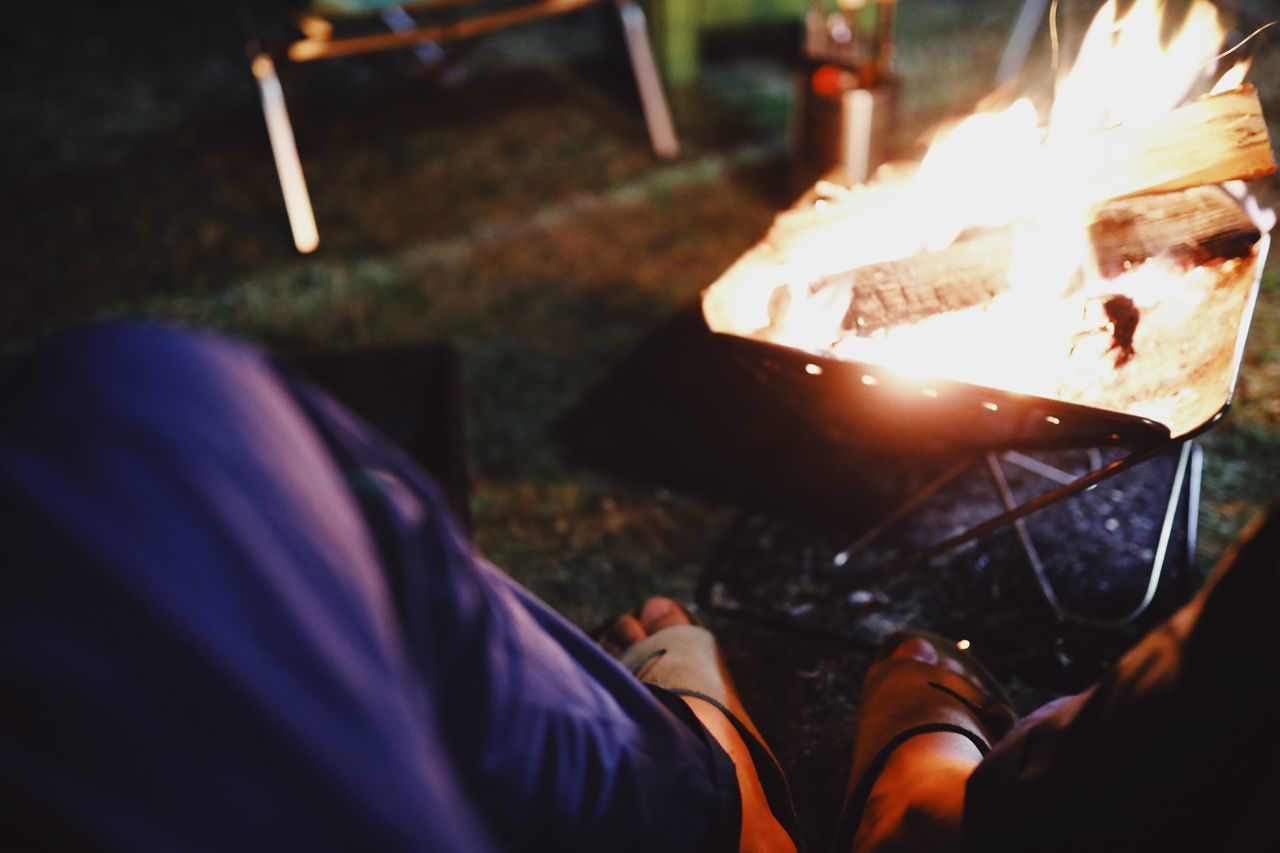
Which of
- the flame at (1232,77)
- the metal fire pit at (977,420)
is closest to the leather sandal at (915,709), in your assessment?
the metal fire pit at (977,420)

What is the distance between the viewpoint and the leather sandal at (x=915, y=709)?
1.27 meters

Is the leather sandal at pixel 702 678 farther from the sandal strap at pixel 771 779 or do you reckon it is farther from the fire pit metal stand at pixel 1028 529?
the fire pit metal stand at pixel 1028 529

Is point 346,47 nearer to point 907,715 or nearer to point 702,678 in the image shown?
point 702,678

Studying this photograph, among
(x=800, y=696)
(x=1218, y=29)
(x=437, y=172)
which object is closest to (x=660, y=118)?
(x=437, y=172)

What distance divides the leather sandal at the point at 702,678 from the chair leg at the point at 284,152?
2026 mm

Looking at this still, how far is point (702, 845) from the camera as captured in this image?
1.02m

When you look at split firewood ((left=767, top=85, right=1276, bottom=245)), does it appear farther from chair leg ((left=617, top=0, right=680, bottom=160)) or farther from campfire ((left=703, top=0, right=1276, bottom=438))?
chair leg ((left=617, top=0, right=680, bottom=160))

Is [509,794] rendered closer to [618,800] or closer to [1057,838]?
[618,800]

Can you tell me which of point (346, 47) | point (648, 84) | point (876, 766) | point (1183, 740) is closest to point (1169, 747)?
point (1183, 740)

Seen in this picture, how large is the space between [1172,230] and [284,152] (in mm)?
2472

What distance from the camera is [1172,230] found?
1.38m

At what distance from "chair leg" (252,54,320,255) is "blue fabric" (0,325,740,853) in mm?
2299

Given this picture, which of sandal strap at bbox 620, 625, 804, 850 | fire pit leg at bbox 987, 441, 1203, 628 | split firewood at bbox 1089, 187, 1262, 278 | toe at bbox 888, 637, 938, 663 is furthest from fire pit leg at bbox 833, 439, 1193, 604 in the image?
sandal strap at bbox 620, 625, 804, 850

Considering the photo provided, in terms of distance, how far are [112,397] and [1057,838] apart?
901mm
